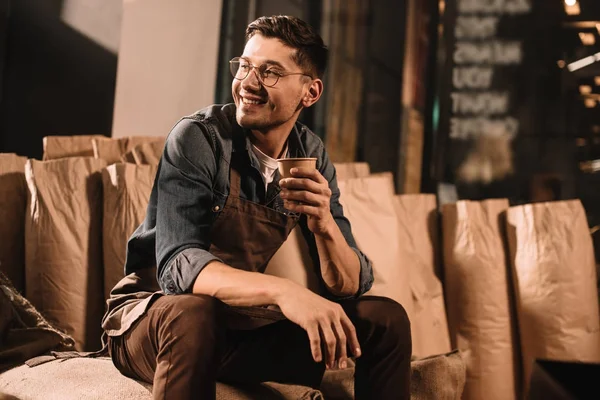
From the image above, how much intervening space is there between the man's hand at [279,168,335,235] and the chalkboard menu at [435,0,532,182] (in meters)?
2.42

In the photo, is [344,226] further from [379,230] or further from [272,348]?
[379,230]

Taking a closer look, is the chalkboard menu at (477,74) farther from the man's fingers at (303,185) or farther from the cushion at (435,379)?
the man's fingers at (303,185)

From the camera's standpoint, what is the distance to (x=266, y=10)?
12.9 ft

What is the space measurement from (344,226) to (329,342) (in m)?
0.65

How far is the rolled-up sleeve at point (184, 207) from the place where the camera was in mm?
1864

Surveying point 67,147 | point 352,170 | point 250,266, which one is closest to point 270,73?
point 250,266

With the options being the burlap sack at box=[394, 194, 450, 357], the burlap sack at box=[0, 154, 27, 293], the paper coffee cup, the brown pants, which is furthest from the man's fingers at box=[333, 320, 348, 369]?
the burlap sack at box=[0, 154, 27, 293]

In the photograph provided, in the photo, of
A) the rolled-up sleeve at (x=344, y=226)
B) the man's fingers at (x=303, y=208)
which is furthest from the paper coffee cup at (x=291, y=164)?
the rolled-up sleeve at (x=344, y=226)

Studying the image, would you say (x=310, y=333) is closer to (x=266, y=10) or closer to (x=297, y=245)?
(x=297, y=245)

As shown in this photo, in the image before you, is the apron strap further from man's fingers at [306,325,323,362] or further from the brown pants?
man's fingers at [306,325,323,362]

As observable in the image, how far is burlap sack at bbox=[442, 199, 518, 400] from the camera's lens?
315cm

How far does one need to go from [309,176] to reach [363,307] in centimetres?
45

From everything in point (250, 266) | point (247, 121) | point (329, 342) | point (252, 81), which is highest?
point (252, 81)

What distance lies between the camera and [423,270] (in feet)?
10.6
